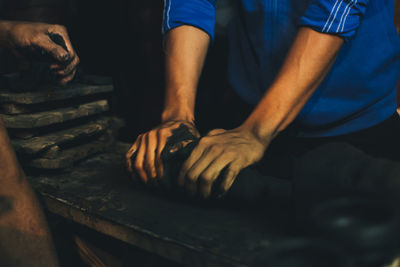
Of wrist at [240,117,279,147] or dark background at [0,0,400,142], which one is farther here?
dark background at [0,0,400,142]

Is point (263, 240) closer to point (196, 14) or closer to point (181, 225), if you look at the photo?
point (181, 225)

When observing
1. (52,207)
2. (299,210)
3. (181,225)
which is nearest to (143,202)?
(181,225)

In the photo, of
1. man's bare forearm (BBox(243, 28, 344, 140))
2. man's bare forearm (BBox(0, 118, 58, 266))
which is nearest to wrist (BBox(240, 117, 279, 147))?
man's bare forearm (BBox(243, 28, 344, 140))

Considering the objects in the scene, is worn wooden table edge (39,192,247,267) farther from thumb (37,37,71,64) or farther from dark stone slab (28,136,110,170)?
thumb (37,37,71,64)

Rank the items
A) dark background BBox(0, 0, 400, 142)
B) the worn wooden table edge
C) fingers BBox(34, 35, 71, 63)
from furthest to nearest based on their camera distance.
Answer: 1. dark background BBox(0, 0, 400, 142)
2. fingers BBox(34, 35, 71, 63)
3. the worn wooden table edge

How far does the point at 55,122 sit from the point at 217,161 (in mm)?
744

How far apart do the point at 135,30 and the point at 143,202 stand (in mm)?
1182

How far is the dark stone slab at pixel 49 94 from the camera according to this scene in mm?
1133

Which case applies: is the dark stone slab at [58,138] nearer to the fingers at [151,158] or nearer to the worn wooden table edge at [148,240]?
the worn wooden table edge at [148,240]

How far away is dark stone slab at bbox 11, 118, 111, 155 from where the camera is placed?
1.12 m

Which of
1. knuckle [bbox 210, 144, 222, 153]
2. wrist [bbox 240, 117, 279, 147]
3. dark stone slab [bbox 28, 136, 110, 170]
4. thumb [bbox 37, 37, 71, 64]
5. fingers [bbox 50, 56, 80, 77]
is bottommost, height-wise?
dark stone slab [bbox 28, 136, 110, 170]

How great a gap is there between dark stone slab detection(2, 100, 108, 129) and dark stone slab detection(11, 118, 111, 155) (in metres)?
0.05

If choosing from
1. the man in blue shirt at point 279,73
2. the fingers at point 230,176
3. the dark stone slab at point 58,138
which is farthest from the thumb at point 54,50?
the fingers at point 230,176

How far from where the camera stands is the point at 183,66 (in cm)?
118
